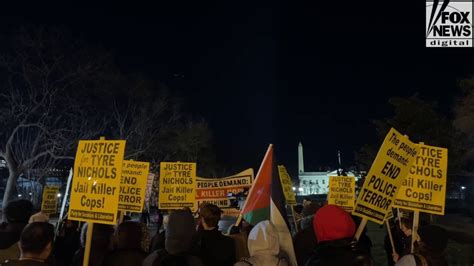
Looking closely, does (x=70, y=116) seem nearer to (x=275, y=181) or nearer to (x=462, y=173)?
(x=275, y=181)

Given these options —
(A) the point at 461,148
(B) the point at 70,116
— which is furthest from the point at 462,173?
(B) the point at 70,116

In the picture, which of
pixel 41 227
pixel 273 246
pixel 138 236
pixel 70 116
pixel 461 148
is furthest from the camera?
pixel 461 148

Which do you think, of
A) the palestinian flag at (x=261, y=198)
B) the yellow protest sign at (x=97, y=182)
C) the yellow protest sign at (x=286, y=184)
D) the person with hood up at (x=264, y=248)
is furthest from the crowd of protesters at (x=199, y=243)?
the yellow protest sign at (x=286, y=184)

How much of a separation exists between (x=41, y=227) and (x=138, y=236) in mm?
1118

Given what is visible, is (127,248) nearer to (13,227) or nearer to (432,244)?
(13,227)

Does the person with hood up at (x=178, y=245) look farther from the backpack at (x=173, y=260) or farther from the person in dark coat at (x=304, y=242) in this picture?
the person in dark coat at (x=304, y=242)

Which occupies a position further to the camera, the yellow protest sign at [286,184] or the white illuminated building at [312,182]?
the white illuminated building at [312,182]

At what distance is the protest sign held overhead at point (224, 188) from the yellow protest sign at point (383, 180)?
497 centimetres

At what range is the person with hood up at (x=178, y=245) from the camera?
3804 mm

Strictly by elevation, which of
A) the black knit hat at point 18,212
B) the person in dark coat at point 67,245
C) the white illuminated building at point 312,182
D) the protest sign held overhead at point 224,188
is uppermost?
the white illuminated building at point 312,182

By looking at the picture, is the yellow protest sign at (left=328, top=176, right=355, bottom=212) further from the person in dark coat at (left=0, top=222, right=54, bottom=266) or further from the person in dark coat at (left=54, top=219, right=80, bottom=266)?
the person in dark coat at (left=0, top=222, right=54, bottom=266)

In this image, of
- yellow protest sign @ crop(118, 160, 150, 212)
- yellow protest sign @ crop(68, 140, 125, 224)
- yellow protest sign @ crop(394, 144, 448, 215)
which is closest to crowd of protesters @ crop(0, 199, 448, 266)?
yellow protest sign @ crop(394, 144, 448, 215)

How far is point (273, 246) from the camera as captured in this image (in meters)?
3.81

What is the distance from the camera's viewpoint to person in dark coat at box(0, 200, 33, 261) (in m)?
5.04
